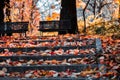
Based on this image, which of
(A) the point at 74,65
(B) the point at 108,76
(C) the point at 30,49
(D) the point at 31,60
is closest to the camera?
(B) the point at 108,76

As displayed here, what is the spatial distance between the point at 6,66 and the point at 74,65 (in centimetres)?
152

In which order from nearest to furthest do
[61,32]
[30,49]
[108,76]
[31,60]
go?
[108,76] → [31,60] → [30,49] → [61,32]

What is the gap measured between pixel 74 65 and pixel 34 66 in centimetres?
88

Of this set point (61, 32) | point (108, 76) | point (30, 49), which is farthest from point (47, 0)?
point (108, 76)

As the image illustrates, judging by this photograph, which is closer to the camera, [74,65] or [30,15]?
[74,65]

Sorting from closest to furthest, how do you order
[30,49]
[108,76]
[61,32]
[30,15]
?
[108,76]
[30,49]
[61,32]
[30,15]

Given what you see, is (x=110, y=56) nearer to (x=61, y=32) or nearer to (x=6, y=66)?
(x=6, y=66)

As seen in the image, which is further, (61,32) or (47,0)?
(47,0)

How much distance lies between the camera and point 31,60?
30.0ft

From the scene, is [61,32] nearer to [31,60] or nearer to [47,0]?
[31,60]

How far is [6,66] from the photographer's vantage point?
8523 mm

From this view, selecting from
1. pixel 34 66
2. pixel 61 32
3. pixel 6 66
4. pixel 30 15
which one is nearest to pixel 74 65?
pixel 34 66

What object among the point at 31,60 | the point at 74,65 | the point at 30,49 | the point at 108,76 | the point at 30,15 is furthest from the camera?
the point at 30,15

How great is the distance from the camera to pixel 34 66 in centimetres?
840
